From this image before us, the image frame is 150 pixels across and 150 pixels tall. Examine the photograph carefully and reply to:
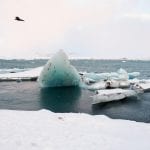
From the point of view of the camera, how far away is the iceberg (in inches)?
1667

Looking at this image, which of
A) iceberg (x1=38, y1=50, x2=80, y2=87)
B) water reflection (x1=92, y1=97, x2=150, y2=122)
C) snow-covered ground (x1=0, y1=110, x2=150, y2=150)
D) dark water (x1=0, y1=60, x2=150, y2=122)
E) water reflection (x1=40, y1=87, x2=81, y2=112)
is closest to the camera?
snow-covered ground (x1=0, y1=110, x2=150, y2=150)

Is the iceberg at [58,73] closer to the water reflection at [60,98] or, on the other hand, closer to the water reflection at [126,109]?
the water reflection at [60,98]

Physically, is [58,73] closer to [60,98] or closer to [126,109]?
[60,98]

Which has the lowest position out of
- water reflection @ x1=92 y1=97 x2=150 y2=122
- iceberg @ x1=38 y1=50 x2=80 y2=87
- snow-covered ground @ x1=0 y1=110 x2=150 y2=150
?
water reflection @ x1=92 y1=97 x2=150 y2=122

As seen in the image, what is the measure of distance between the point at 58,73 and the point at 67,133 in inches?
1167

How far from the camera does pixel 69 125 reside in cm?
1477

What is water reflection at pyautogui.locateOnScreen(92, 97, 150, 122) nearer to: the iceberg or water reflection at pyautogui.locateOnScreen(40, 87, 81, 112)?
water reflection at pyautogui.locateOnScreen(40, 87, 81, 112)

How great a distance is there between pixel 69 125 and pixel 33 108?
14509 mm

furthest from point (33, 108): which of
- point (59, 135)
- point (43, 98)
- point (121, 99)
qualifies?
point (59, 135)

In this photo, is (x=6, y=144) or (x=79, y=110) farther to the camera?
(x=79, y=110)

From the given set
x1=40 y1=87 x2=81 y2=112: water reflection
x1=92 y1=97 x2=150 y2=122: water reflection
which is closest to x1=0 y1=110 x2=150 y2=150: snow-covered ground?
x1=92 y1=97 x2=150 y2=122: water reflection

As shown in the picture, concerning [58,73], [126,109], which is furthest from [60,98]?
[126,109]

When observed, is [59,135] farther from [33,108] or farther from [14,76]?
[14,76]

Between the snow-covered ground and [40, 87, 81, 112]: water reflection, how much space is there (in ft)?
40.5
